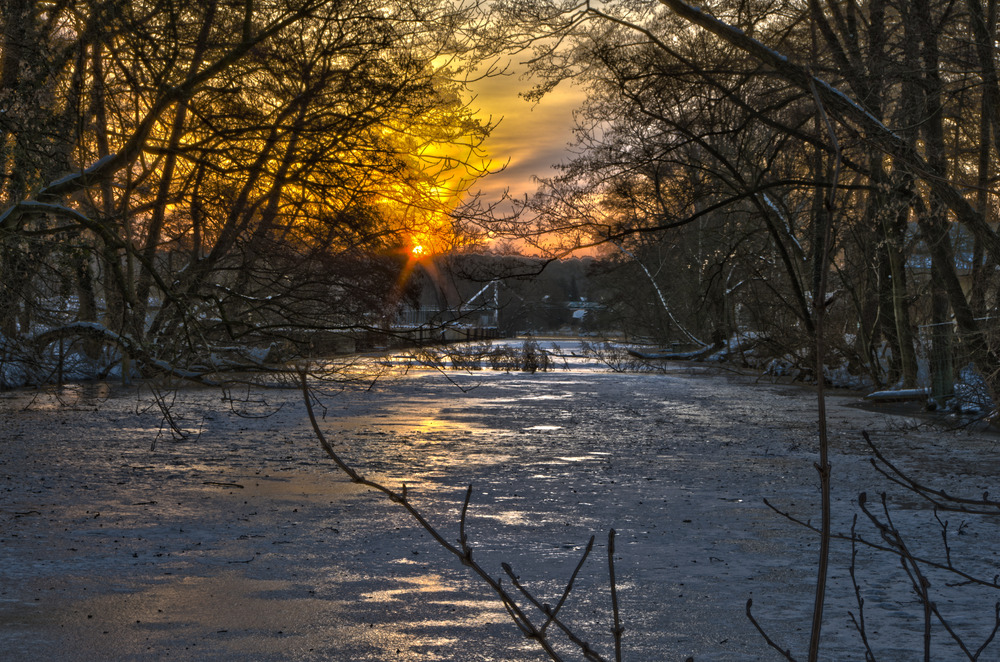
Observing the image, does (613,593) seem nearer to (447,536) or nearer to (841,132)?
(447,536)

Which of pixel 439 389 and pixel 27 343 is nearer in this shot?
pixel 27 343

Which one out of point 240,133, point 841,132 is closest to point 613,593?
point 240,133

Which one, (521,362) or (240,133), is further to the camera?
(521,362)

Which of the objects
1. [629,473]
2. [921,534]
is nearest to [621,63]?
[629,473]

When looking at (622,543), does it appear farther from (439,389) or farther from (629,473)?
(439,389)

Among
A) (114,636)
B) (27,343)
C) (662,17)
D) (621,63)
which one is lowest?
(114,636)

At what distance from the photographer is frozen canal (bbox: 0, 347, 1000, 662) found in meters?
4.36

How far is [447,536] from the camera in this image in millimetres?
6367

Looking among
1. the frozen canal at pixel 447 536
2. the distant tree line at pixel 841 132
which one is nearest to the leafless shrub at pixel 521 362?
the distant tree line at pixel 841 132

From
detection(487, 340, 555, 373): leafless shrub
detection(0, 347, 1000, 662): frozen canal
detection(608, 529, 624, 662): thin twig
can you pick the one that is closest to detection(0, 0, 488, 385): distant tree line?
detection(0, 347, 1000, 662): frozen canal

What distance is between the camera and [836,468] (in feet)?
31.8

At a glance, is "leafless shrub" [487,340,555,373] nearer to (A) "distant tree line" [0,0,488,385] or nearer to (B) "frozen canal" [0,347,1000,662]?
(B) "frozen canal" [0,347,1000,662]

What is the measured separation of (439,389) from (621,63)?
37.6 feet

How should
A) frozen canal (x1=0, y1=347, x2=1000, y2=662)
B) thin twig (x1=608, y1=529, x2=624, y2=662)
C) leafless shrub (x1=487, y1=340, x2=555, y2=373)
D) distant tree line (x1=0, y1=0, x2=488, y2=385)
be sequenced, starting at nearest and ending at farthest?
1. thin twig (x1=608, y1=529, x2=624, y2=662)
2. frozen canal (x1=0, y1=347, x2=1000, y2=662)
3. distant tree line (x1=0, y1=0, x2=488, y2=385)
4. leafless shrub (x1=487, y1=340, x2=555, y2=373)
